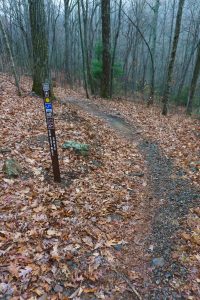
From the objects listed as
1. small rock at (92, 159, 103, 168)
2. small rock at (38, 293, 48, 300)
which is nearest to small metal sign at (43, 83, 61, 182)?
small rock at (92, 159, 103, 168)

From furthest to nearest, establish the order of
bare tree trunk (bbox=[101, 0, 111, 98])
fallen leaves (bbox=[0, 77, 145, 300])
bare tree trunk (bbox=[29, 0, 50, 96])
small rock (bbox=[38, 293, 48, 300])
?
bare tree trunk (bbox=[101, 0, 111, 98])
bare tree trunk (bbox=[29, 0, 50, 96])
fallen leaves (bbox=[0, 77, 145, 300])
small rock (bbox=[38, 293, 48, 300])

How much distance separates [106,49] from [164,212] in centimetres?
1214

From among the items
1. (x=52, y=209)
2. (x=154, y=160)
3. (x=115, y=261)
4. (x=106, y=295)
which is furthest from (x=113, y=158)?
(x=106, y=295)

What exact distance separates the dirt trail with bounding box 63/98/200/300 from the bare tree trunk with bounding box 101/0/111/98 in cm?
758

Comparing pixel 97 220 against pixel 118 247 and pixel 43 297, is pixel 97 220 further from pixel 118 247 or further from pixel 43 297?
pixel 43 297

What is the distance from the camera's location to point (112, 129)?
9.31 meters

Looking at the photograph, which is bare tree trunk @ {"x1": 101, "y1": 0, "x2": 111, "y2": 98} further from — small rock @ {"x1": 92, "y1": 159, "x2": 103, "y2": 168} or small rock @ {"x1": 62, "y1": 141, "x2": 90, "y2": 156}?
small rock @ {"x1": 92, "y1": 159, "x2": 103, "y2": 168}

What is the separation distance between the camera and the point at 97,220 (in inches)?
171

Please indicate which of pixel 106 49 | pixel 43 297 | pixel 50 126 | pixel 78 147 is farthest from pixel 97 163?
pixel 106 49

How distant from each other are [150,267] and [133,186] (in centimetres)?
230

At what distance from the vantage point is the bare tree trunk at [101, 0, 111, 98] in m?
13.5

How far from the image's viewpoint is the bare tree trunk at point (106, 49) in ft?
44.4

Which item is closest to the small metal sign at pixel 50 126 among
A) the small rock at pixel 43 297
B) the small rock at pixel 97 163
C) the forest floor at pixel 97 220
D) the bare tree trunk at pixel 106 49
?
the forest floor at pixel 97 220

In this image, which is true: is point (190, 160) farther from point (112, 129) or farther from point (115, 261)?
point (115, 261)
